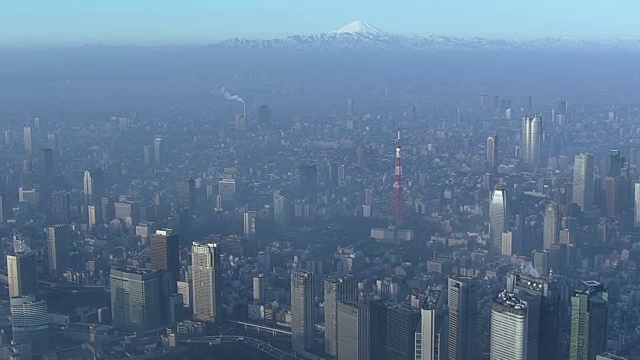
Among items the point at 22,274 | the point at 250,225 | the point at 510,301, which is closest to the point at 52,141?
the point at 250,225

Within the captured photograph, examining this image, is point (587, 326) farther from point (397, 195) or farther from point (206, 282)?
point (397, 195)

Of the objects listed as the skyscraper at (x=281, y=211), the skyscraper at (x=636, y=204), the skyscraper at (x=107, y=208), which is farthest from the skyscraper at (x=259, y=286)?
the skyscraper at (x=636, y=204)

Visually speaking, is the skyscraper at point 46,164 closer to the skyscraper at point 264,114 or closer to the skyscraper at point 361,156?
the skyscraper at point 264,114

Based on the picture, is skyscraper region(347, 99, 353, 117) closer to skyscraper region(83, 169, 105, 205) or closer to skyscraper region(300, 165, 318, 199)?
skyscraper region(300, 165, 318, 199)

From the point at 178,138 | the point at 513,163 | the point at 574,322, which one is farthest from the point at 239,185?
the point at 574,322

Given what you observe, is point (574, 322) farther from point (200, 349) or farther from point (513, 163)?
point (513, 163)
